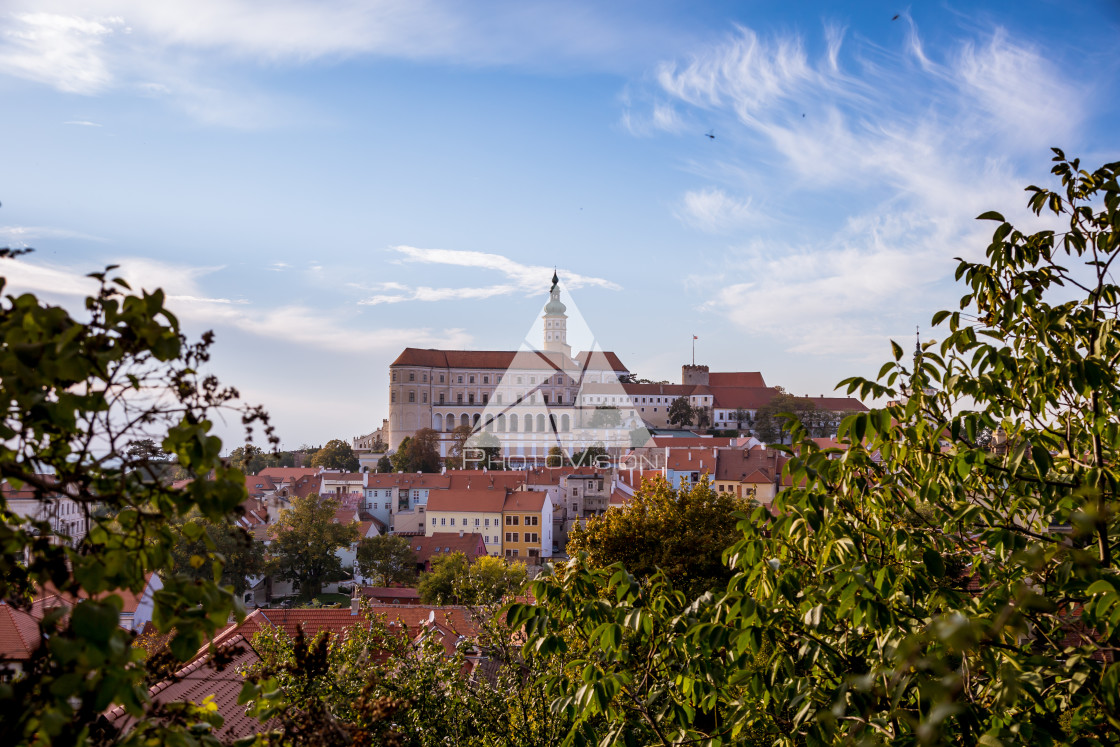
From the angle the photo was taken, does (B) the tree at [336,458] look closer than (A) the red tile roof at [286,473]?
No

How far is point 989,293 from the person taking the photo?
337 centimetres

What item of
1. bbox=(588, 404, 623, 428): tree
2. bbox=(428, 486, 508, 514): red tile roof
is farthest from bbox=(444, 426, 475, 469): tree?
bbox=(428, 486, 508, 514): red tile roof

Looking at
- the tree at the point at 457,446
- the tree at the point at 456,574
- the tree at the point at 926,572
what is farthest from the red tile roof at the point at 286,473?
the tree at the point at 926,572

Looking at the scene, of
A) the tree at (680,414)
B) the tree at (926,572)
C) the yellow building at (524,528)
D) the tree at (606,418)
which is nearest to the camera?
the tree at (926,572)

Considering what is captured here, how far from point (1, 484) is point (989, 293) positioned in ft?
11.4

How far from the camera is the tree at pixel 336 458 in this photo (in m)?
79.7

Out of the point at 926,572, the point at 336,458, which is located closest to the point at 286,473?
the point at 336,458

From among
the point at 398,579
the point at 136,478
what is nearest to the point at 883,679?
the point at 136,478

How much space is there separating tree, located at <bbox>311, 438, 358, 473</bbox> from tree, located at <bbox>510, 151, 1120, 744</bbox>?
259 feet

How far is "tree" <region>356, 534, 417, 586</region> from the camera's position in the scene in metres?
35.0

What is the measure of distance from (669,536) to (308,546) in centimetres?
2527

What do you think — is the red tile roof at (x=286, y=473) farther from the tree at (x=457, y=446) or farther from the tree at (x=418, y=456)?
the tree at (x=457, y=446)

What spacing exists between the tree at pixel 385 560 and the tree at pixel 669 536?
72.7ft

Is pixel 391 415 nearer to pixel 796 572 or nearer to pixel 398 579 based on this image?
pixel 398 579
